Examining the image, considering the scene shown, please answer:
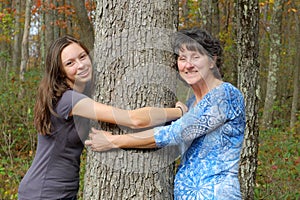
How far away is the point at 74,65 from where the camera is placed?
2.64m

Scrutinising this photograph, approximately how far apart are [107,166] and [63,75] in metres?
0.66

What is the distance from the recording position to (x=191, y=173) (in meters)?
2.45

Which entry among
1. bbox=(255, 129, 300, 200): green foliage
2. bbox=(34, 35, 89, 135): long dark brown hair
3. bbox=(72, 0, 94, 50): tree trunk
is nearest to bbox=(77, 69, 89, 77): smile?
bbox=(34, 35, 89, 135): long dark brown hair

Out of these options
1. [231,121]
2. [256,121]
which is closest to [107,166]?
[231,121]

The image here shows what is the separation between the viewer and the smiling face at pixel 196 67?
2.49 metres

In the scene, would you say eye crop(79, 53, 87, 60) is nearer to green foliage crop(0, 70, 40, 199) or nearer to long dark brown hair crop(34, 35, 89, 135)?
long dark brown hair crop(34, 35, 89, 135)

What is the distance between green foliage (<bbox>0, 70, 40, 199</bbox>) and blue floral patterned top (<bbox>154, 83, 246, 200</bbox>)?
4583 millimetres

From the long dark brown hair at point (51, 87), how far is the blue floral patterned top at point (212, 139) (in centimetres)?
69

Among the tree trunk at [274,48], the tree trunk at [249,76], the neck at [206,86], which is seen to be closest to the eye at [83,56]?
the neck at [206,86]

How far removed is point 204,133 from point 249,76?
274 centimetres

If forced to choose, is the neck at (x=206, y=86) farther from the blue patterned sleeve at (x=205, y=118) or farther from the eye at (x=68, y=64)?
the eye at (x=68, y=64)

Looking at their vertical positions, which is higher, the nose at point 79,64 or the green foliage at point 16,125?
the nose at point 79,64

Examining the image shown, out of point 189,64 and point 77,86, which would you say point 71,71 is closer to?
point 77,86

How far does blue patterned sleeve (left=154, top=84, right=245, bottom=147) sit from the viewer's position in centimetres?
237
